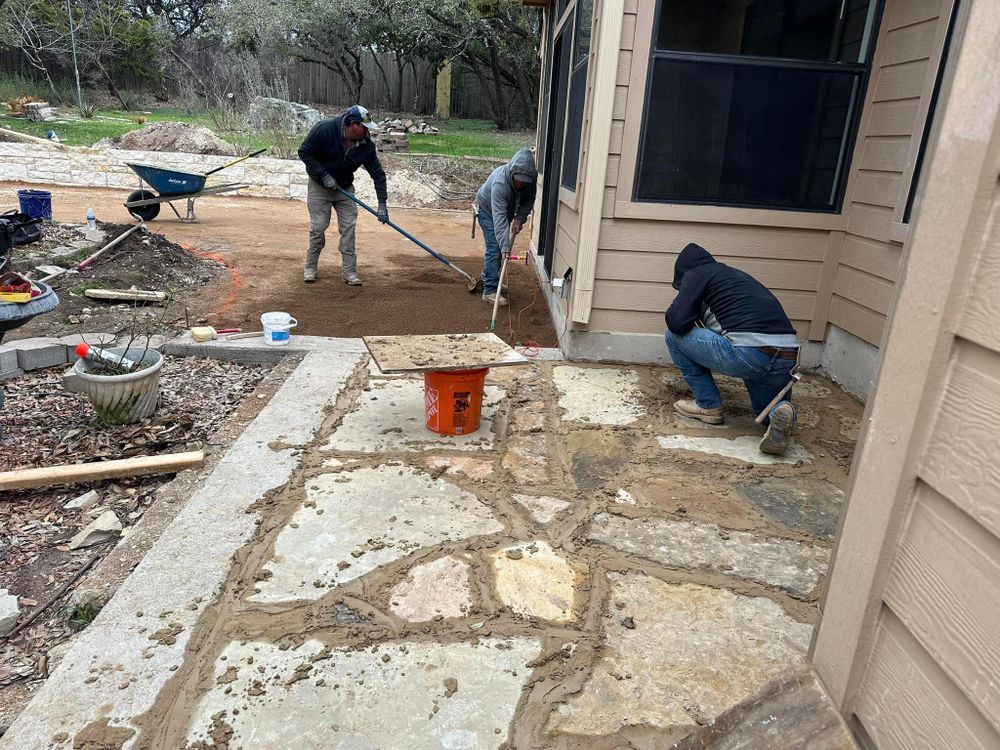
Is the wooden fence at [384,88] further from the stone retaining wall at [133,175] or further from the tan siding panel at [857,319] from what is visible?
the tan siding panel at [857,319]

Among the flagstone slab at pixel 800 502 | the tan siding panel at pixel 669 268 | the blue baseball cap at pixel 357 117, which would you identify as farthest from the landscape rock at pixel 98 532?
the blue baseball cap at pixel 357 117

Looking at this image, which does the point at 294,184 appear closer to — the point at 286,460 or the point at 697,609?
Result: the point at 286,460

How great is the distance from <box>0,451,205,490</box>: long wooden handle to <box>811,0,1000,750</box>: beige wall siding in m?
2.85

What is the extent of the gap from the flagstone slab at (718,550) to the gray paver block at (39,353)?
374cm

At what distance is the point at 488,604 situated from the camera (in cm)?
221

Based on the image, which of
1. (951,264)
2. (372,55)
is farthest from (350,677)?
(372,55)

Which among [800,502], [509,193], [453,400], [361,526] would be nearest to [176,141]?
[509,193]

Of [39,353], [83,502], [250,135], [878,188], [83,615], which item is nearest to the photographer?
[83,615]

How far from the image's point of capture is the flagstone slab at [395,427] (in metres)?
3.31

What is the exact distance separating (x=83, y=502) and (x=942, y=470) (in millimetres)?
3229

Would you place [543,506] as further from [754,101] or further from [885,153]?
[885,153]

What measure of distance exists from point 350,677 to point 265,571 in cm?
60

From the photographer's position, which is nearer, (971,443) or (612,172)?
(971,443)

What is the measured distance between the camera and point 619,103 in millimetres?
4090
